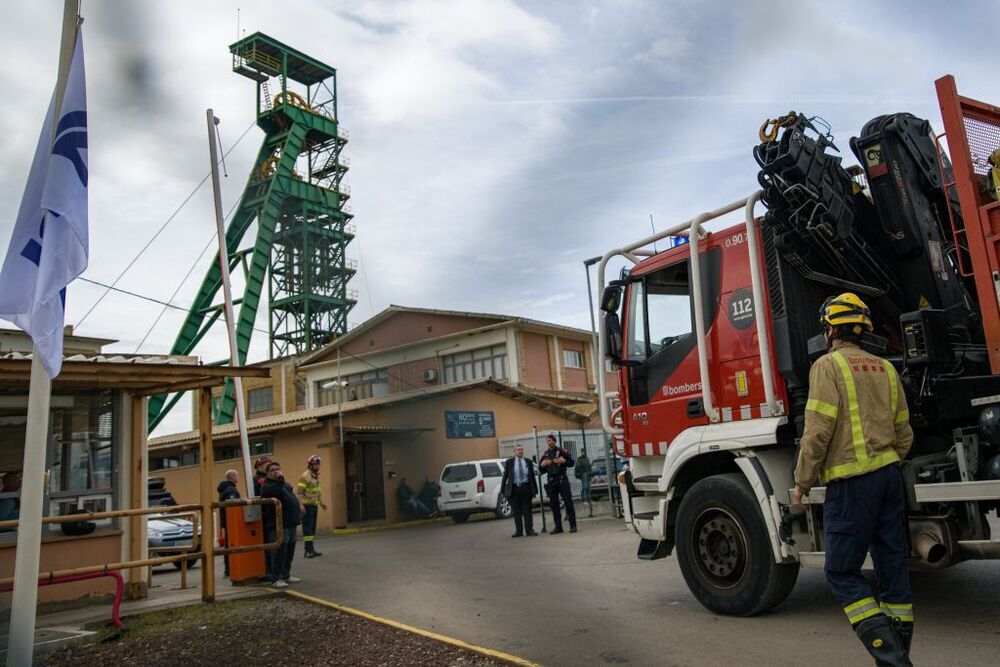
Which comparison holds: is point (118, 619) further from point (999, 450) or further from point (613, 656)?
point (999, 450)

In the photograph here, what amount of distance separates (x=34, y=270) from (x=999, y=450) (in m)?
6.01

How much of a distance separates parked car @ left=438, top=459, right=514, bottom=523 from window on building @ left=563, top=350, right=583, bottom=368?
13426 mm

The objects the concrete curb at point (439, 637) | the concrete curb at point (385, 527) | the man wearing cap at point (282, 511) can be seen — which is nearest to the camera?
the concrete curb at point (439, 637)

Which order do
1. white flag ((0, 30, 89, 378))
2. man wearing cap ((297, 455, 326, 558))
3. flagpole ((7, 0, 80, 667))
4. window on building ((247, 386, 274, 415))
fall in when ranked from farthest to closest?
window on building ((247, 386, 274, 415)), man wearing cap ((297, 455, 326, 558)), white flag ((0, 30, 89, 378)), flagpole ((7, 0, 80, 667))

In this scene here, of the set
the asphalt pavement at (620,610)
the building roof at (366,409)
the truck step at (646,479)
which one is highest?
the building roof at (366,409)

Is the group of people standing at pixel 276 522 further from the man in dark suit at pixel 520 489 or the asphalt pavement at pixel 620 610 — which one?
the man in dark suit at pixel 520 489

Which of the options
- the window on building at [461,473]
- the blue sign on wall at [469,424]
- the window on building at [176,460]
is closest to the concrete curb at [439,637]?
the window on building at [461,473]

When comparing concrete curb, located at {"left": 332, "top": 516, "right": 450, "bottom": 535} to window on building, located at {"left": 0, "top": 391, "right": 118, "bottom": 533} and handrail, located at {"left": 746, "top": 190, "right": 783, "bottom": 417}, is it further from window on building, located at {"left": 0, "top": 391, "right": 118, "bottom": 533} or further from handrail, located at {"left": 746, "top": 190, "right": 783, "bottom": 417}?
handrail, located at {"left": 746, "top": 190, "right": 783, "bottom": 417}

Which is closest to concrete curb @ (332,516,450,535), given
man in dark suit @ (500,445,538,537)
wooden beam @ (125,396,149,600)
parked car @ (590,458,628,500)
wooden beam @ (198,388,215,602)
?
parked car @ (590,458,628,500)

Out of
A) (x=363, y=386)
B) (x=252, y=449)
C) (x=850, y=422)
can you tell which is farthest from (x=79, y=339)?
(x=363, y=386)

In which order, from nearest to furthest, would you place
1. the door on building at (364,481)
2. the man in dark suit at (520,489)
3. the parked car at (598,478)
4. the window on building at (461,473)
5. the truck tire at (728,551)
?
the truck tire at (728,551) < the man in dark suit at (520,489) < the window on building at (461,473) < the door on building at (364,481) < the parked car at (598,478)

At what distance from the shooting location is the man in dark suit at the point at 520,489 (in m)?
14.8

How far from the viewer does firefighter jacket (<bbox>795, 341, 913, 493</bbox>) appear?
13.3 feet

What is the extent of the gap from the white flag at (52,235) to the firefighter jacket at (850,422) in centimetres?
436
